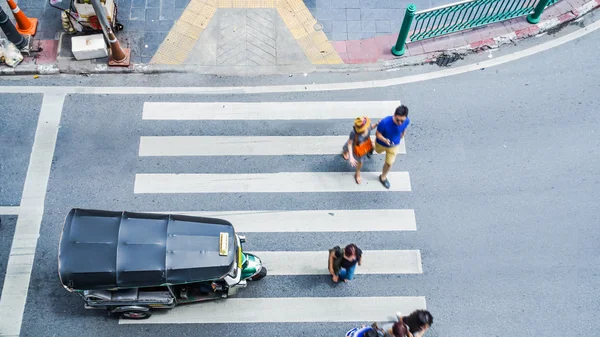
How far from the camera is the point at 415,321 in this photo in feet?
24.7

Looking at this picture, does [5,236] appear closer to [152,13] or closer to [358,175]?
[152,13]

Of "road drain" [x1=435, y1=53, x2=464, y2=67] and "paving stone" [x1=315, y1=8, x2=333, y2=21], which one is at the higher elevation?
"paving stone" [x1=315, y1=8, x2=333, y2=21]

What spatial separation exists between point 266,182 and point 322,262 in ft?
5.81

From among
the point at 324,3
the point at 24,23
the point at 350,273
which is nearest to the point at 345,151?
the point at 350,273

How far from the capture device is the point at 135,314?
328 inches

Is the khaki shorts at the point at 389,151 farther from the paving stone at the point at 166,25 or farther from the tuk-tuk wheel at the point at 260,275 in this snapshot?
the paving stone at the point at 166,25

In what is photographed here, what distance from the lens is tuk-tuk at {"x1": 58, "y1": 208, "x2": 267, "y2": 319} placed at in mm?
7363

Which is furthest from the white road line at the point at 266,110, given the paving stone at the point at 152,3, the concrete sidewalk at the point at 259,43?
the paving stone at the point at 152,3

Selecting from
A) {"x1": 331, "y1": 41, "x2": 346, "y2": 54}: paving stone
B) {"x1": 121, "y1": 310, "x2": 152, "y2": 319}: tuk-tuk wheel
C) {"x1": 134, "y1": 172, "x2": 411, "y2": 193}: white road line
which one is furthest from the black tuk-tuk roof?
{"x1": 331, "y1": 41, "x2": 346, "y2": 54}: paving stone

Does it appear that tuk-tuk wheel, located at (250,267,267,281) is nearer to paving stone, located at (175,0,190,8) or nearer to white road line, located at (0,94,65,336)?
white road line, located at (0,94,65,336)

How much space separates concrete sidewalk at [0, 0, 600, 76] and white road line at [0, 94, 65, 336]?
1143mm

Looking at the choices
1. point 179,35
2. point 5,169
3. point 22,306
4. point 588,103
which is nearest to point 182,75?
point 179,35

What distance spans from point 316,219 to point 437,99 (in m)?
3.53

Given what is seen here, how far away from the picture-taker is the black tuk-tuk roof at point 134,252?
735 centimetres
